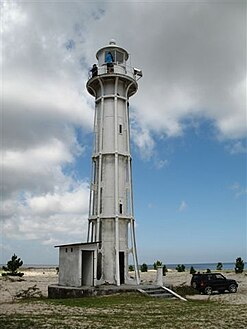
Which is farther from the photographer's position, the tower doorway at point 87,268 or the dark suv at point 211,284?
the dark suv at point 211,284

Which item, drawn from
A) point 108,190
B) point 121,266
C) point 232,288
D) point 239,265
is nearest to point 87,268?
point 121,266

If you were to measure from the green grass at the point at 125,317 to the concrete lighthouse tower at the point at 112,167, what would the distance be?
7.39 metres

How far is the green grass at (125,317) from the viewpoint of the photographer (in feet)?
37.5

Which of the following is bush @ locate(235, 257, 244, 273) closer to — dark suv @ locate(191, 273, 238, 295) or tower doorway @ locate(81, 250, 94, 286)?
dark suv @ locate(191, 273, 238, 295)

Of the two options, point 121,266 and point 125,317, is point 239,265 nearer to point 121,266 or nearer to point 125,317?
point 121,266

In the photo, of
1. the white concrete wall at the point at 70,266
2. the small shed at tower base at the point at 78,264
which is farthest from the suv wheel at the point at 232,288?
the white concrete wall at the point at 70,266

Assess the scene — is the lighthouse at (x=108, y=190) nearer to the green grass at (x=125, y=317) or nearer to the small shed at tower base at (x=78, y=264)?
the small shed at tower base at (x=78, y=264)

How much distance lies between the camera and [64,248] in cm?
2470

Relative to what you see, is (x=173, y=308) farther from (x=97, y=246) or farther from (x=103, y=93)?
(x=103, y=93)

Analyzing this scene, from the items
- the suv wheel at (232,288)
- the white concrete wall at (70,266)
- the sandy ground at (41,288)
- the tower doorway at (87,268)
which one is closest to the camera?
the sandy ground at (41,288)

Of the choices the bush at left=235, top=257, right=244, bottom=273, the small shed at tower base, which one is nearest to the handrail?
the small shed at tower base

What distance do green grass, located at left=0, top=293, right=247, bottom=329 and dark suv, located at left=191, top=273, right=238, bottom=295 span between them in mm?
8234

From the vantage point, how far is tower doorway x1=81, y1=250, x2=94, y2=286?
23.8 meters

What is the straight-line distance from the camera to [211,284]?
25.2 metres
